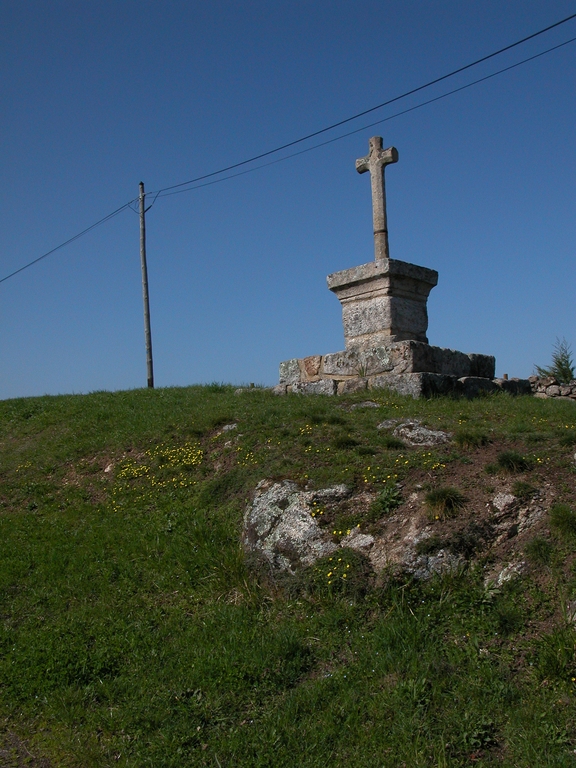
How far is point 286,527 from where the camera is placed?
6086 mm

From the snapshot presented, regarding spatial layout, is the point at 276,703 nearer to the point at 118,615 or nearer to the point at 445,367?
the point at 118,615

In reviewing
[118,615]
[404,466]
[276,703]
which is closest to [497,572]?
[404,466]

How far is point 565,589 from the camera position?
4734 mm

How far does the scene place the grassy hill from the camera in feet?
13.5

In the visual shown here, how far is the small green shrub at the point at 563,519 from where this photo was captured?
509 cm

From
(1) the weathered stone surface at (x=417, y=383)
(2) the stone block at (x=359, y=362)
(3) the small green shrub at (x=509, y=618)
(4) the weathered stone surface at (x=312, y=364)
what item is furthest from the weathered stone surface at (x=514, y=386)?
(3) the small green shrub at (x=509, y=618)

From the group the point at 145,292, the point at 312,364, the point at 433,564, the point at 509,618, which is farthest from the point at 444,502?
the point at 145,292

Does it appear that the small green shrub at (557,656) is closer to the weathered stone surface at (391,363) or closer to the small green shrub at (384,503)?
the small green shrub at (384,503)

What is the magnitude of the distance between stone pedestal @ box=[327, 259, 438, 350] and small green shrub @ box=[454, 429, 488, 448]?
3.46 metres

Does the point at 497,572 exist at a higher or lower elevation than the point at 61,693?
higher

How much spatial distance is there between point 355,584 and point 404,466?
143cm

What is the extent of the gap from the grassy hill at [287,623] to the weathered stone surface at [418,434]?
177mm

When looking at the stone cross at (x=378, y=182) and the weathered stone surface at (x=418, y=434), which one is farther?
the stone cross at (x=378, y=182)

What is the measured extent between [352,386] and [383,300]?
1.40 meters
